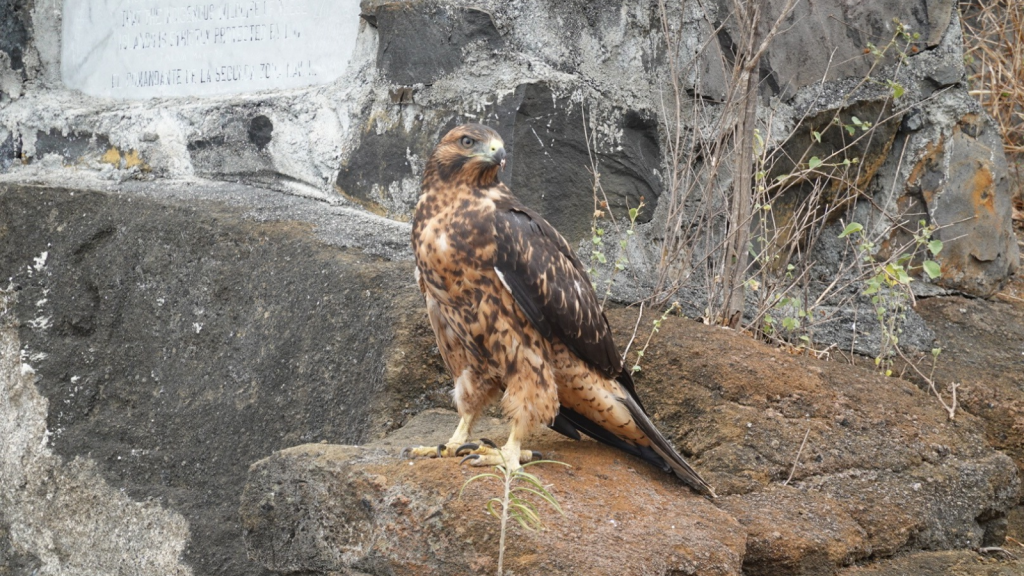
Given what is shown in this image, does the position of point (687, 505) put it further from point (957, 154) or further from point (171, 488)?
point (957, 154)

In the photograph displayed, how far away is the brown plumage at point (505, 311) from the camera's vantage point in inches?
111

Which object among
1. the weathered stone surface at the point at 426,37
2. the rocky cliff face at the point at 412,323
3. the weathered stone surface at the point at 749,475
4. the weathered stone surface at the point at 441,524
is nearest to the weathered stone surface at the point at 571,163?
the rocky cliff face at the point at 412,323

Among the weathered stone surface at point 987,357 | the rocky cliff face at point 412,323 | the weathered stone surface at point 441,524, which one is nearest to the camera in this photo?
the weathered stone surface at point 441,524

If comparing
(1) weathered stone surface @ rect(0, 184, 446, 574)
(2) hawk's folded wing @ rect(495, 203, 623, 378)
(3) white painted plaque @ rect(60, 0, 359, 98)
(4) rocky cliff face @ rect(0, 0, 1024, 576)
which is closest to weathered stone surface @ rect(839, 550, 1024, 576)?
(4) rocky cliff face @ rect(0, 0, 1024, 576)

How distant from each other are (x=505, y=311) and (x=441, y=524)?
66cm

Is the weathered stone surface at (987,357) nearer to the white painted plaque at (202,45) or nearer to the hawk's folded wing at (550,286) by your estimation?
the hawk's folded wing at (550,286)

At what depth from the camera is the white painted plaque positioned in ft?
13.6

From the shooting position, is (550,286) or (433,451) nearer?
(433,451)

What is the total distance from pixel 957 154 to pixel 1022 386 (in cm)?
110

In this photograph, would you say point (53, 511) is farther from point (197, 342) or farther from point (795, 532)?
point (795, 532)

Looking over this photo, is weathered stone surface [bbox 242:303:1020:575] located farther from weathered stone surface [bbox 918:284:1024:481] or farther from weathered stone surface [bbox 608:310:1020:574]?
weathered stone surface [bbox 918:284:1024:481]

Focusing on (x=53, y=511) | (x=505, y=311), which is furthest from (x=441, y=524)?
(x=53, y=511)

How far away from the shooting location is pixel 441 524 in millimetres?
2416

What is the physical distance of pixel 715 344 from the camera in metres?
3.52
